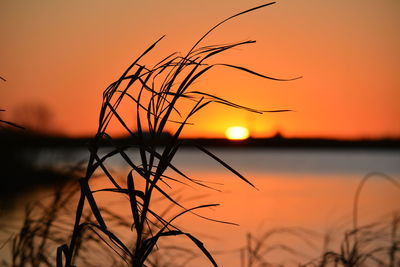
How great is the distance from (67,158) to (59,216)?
1.16 m

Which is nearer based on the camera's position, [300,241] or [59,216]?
[59,216]

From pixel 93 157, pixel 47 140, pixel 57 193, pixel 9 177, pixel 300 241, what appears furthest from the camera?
pixel 9 177

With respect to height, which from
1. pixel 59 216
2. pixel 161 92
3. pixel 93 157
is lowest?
pixel 59 216

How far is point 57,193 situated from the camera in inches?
94.7

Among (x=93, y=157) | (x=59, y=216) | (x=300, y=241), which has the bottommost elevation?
(x=300, y=241)

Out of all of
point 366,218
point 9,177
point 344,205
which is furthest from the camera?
point 344,205

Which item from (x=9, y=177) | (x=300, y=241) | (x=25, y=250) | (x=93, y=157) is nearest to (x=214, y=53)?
(x=93, y=157)

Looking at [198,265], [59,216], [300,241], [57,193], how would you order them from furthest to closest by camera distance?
[300,241] < [198,265] < [59,216] < [57,193]

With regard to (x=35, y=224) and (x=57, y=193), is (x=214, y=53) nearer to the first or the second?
(x=57, y=193)

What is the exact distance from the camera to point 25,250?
95.1 inches

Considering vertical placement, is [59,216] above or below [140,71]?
below

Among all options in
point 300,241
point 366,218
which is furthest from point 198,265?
point 366,218

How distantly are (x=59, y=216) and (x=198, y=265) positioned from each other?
Result: 1.75 m

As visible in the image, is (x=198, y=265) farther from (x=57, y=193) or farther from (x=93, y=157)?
(x=93, y=157)
